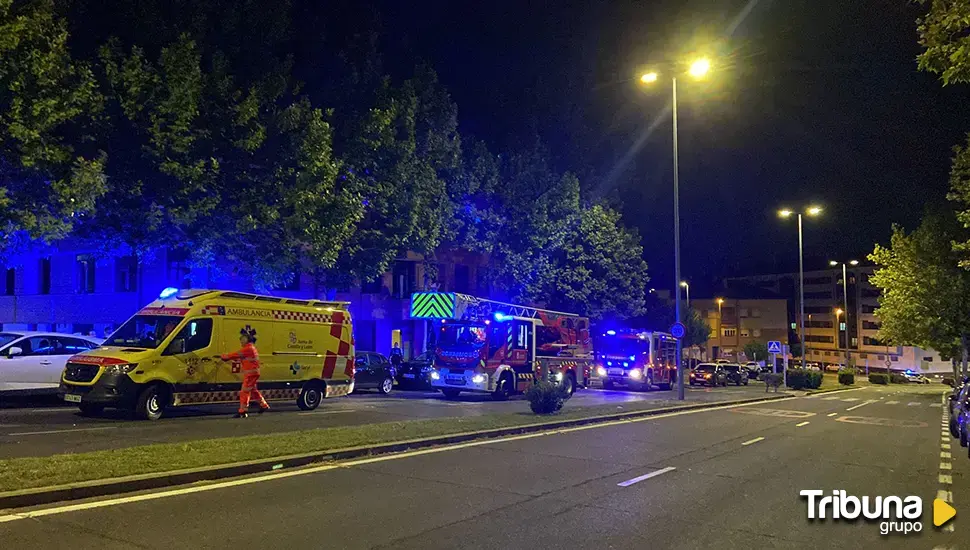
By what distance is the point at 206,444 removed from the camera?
1121 cm

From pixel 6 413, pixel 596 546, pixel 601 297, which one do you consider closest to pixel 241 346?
pixel 6 413

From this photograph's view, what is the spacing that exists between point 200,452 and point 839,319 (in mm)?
96728

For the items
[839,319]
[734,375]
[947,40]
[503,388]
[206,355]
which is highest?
[947,40]

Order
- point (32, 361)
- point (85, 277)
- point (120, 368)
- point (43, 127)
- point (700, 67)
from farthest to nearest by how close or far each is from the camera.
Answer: point (85, 277)
point (700, 67)
point (32, 361)
point (43, 127)
point (120, 368)

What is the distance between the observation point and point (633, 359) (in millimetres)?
35219

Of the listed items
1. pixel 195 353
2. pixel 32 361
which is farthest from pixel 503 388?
pixel 32 361

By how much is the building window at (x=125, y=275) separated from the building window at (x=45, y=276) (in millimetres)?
5684

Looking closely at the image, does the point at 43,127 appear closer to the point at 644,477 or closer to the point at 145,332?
the point at 145,332

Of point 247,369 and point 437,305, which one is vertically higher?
point 437,305

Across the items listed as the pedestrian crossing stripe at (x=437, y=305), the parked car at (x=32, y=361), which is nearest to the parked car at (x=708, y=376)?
the pedestrian crossing stripe at (x=437, y=305)

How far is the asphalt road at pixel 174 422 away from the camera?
1168 centimetres

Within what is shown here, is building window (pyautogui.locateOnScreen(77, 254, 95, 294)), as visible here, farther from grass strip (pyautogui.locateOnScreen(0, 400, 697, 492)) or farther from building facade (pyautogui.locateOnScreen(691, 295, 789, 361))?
building facade (pyautogui.locateOnScreen(691, 295, 789, 361))

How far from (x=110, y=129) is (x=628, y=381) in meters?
24.7

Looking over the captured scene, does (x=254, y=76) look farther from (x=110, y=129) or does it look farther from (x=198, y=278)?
(x=198, y=278)
